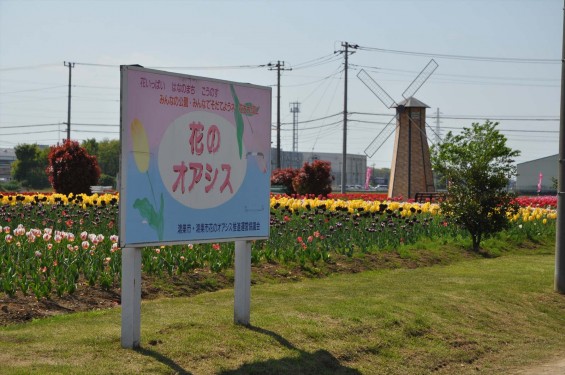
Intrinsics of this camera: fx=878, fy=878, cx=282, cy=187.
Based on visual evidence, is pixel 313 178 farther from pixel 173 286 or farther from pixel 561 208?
pixel 173 286

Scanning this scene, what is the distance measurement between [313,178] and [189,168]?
31.3 metres

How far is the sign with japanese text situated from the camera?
26.9ft

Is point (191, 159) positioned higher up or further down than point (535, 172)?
further down

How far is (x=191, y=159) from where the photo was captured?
877 centimetres

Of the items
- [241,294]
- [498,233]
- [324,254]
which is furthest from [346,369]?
[498,233]

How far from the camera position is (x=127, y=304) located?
8297mm

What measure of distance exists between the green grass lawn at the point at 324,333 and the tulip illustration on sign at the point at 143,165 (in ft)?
3.91

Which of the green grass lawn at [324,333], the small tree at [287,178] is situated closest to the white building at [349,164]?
the small tree at [287,178]

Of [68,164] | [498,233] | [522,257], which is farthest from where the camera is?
[68,164]

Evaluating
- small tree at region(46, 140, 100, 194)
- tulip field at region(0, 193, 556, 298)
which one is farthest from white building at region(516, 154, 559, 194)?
tulip field at region(0, 193, 556, 298)

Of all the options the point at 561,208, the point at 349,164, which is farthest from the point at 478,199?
the point at 349,164

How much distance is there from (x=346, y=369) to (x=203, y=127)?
287 cm

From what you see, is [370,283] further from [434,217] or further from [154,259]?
[434,217]

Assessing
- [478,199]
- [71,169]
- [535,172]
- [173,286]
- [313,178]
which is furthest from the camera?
[535,172]
